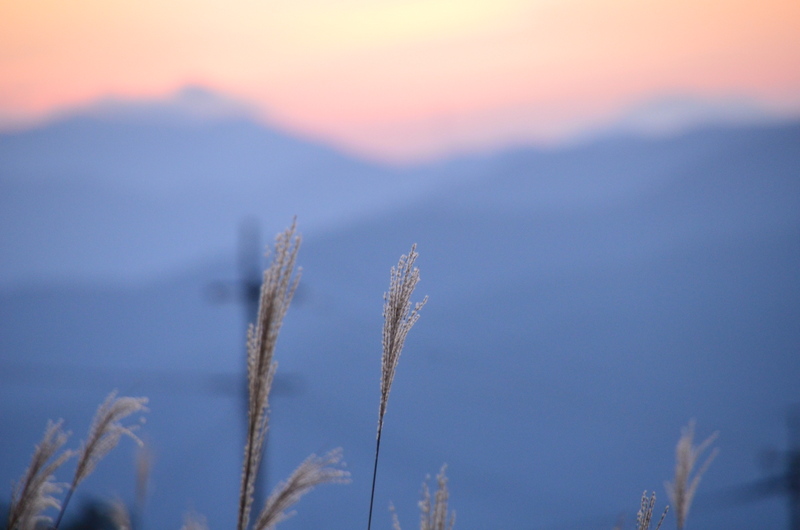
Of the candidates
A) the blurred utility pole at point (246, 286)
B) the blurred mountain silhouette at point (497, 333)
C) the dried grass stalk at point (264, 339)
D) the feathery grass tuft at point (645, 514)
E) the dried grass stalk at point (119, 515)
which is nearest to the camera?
the dried grass stalk at point (264, 339)

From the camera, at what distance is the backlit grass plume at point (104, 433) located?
1.75 metres

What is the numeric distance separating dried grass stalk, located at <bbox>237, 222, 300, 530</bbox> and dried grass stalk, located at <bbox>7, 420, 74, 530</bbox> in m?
0.72

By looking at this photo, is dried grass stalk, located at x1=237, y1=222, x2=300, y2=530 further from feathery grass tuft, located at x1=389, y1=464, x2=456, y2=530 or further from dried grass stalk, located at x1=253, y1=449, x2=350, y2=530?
feathery grass tuft, located at x1=389, y1=464, x2=456, y2=530

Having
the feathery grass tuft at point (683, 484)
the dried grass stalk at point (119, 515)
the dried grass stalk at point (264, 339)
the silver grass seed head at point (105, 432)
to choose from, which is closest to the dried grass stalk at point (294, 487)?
the dried grass stalk at point (264, 339)

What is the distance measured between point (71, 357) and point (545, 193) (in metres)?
60.5

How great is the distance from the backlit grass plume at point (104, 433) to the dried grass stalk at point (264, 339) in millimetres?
569

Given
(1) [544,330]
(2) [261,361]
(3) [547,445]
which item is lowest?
(2) [261,361]

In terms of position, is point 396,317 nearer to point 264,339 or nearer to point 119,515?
point 264,339

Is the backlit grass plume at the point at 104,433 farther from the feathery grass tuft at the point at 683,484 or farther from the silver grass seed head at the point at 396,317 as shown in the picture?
the feathery grass tuft at the point at 683,484

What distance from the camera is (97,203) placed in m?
24.9

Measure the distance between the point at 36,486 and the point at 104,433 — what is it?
20 centimetres

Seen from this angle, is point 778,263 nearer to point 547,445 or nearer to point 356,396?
point 547,445

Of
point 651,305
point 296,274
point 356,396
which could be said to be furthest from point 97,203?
point 651,305

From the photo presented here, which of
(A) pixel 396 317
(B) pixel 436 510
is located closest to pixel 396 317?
(A) pixel 396 317
